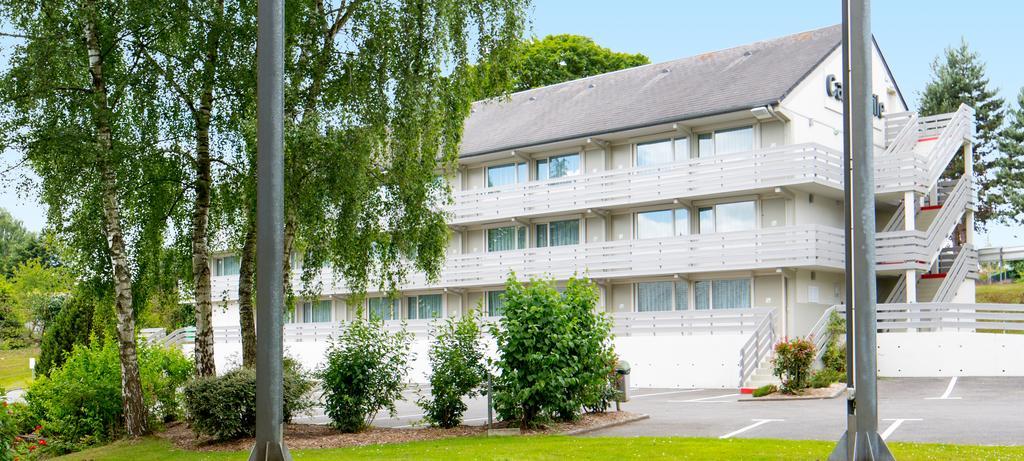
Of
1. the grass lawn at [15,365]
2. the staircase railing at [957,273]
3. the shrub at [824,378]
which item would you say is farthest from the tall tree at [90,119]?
the grass lawn at [15,365]

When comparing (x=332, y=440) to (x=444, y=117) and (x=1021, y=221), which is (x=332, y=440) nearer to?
(x=444, y=117)

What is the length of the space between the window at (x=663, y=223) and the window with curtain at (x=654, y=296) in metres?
1.75

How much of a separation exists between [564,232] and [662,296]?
5.16 metres

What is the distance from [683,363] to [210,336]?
55.4 ft

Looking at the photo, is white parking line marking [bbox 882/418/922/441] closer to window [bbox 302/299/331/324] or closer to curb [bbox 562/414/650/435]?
curb [bbox 562/414/650/435]

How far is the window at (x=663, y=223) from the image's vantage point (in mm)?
37250

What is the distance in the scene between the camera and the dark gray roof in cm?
3666

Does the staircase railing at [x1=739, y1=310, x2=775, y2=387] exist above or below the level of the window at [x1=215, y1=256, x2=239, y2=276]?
below

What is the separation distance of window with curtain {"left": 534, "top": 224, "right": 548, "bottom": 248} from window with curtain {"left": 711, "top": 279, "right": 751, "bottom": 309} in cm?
767

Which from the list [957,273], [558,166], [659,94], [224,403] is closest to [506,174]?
[558,166]

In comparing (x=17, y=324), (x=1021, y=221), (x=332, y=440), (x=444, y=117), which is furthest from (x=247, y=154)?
(x=17, y=324)

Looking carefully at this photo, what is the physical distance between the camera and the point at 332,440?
17391mm

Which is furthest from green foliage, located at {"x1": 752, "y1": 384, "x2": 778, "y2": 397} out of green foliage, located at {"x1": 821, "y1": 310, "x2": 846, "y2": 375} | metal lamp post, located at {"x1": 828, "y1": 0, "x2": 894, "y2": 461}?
metal lamp post, located at {"x1": 828, "y1": 0, "x2": 894, "y2": 461}

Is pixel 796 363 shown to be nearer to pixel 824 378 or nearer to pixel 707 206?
pixel 824 378
